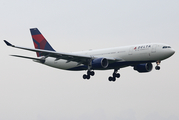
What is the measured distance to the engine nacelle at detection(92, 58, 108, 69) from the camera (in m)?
57.5

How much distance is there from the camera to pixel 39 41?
2756 inches

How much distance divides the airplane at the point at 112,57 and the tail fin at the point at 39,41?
3.65 m

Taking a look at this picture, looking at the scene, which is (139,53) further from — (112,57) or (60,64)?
(60,64)

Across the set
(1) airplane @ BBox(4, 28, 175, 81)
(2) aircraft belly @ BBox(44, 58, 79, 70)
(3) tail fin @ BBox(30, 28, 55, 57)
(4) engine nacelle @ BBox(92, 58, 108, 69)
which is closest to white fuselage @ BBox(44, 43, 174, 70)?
(1) airplane @ BBox(4, 28, 175, 81)

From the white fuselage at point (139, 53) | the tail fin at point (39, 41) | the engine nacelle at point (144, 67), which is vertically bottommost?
the engine nacelle at point (144, 67)

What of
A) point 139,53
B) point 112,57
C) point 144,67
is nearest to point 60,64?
point 112,57

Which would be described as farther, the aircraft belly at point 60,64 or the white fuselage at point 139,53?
the aircraft belly at point 60,64

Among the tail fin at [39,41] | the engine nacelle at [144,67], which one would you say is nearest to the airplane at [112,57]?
the engine nacelle at [144,67]

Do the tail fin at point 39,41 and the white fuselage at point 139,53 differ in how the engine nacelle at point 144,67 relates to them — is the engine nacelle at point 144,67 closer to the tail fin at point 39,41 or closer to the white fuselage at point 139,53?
the white fuselage at point 139,53

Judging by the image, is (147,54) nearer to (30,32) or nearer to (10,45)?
(10,45)

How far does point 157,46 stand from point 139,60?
3128 millimetres

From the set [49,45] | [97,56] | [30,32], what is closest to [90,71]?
[97,56]

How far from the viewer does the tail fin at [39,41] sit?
68.9 metres

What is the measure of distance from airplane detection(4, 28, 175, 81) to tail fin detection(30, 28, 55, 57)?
3.65m
